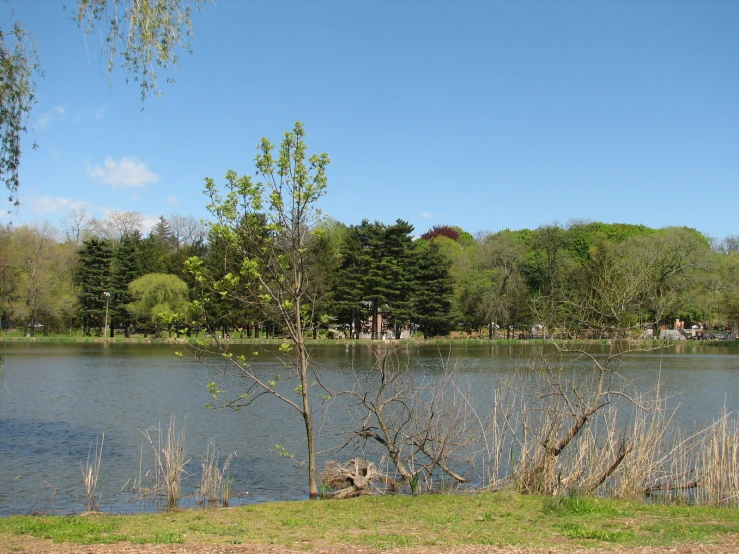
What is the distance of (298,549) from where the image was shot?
649 centimetres

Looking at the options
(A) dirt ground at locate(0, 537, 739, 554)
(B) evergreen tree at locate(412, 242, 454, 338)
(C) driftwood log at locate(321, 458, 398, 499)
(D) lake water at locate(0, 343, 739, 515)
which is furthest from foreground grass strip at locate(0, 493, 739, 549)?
(B) evergreen tree at locate(412, 242, 454, 338)

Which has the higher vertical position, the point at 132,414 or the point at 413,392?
the point at 413,392

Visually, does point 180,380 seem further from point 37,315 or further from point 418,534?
point 37,315

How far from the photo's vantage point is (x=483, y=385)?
24.8 metres

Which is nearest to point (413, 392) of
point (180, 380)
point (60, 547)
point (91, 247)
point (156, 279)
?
point (60, 547)

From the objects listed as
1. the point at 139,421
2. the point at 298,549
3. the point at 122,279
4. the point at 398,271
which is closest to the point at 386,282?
the point at 398,271

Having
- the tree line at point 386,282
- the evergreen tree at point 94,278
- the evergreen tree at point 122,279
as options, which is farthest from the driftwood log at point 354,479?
the evergreen tree at point 94,278

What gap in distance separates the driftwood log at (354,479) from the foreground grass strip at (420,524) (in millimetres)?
1090

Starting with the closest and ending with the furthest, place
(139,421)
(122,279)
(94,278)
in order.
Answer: (139,421) → (94,278) → (122,279)

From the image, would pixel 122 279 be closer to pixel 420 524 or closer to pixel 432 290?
pixel 432 290

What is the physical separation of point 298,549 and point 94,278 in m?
58.7

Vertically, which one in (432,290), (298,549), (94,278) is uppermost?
(94,278)

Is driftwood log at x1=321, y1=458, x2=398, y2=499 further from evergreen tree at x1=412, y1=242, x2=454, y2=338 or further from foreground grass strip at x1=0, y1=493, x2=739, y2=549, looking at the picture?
evergreen tree at x1=412, y1=242, x2=454, y2=338

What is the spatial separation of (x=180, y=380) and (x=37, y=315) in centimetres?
3467
